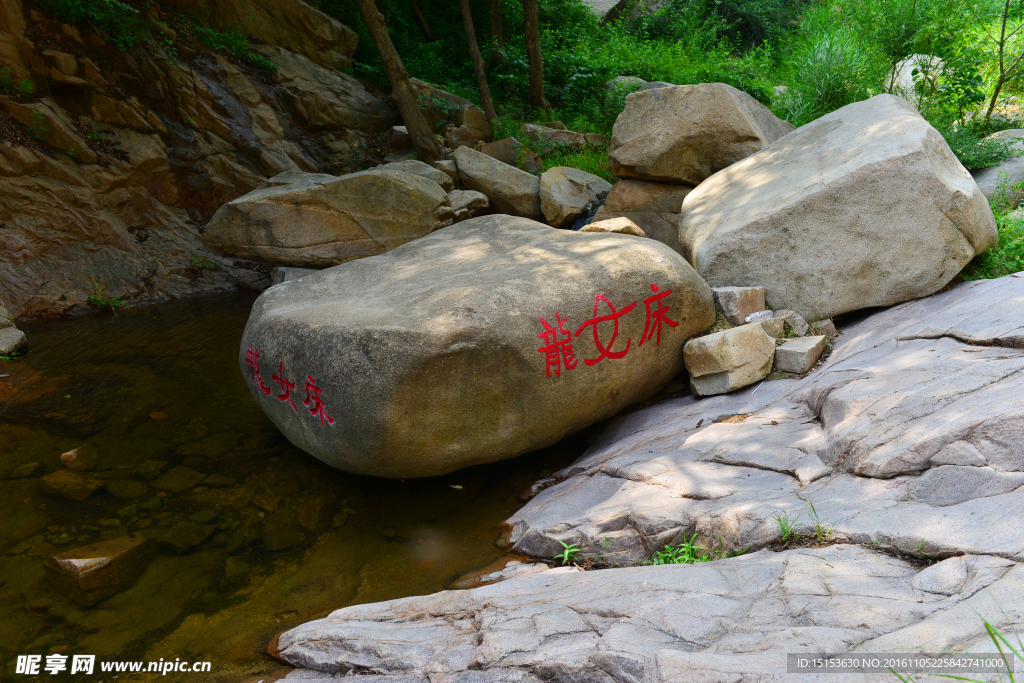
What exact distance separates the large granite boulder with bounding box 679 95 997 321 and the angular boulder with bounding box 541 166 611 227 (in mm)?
3766

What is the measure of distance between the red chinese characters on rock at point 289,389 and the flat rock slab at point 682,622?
130cm

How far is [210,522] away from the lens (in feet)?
13.0

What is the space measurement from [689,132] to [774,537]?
548 cm

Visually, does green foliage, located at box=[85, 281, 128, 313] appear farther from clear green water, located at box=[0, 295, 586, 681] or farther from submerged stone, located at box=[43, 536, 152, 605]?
submerged stone, located at box=[43, 536, 152, 605]

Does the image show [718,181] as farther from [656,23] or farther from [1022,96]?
[656,23]

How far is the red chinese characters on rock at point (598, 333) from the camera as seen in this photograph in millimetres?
3885

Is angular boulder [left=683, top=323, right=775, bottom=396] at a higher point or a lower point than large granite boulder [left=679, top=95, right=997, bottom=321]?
lower

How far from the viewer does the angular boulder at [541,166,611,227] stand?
8859 mm

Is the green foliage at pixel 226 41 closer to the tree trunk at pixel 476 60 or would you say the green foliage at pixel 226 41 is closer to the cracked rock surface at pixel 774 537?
the tree trunk at pixel 476 60

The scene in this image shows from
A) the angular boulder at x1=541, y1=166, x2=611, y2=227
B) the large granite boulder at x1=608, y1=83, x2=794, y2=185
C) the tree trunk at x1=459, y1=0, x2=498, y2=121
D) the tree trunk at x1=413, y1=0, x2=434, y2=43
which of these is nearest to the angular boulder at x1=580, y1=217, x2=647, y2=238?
the large granite boulder at x1=608, y1=83, x2=794, y2=185

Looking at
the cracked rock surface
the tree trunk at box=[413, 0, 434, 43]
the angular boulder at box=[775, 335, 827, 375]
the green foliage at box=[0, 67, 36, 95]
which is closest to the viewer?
the cracked rock surface

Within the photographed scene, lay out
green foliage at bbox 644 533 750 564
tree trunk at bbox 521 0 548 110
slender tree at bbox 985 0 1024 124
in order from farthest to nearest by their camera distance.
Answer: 1. tree trunk at bbox 521 0 548 110
2. slender tree at bbox 985 0 1024 124
3. green foliage at bbox 644 533 750 564

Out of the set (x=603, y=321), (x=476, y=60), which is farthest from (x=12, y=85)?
(x=603, y=321)

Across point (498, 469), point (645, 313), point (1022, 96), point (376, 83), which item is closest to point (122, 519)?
point (498, 469)
